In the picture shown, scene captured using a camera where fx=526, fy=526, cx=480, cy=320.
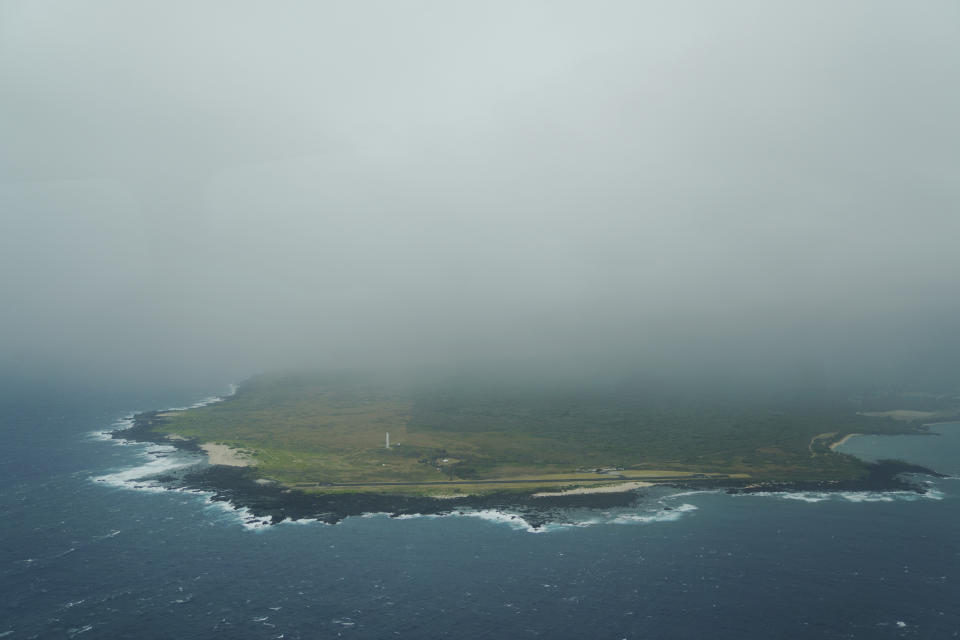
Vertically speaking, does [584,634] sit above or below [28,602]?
below

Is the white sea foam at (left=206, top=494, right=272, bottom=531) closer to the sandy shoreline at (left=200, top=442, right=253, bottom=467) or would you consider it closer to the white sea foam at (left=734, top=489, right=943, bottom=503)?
the sandy shoreline at (left=200, top=442, right=253, bottom=467)

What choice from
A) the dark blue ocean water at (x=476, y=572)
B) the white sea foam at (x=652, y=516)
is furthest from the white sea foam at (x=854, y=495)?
the white sea foam at (x=652, y=516)

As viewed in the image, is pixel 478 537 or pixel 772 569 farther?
pixel 478 537

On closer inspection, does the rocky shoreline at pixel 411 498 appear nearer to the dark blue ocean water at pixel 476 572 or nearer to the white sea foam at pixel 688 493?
the white sea foam at pixel 688 493

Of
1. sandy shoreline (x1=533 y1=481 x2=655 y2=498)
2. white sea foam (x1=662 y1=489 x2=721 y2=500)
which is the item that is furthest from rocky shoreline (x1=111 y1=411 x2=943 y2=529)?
white sea foam (x1=662 y1=489 x2=721 y2=500)

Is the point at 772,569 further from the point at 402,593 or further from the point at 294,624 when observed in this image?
the point at 294,624

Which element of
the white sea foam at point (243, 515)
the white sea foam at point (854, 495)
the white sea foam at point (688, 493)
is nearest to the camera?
the white sea foam at point (243, 515)

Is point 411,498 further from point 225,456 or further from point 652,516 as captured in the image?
point 225,456

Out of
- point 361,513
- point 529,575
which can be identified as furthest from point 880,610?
point 361,513
